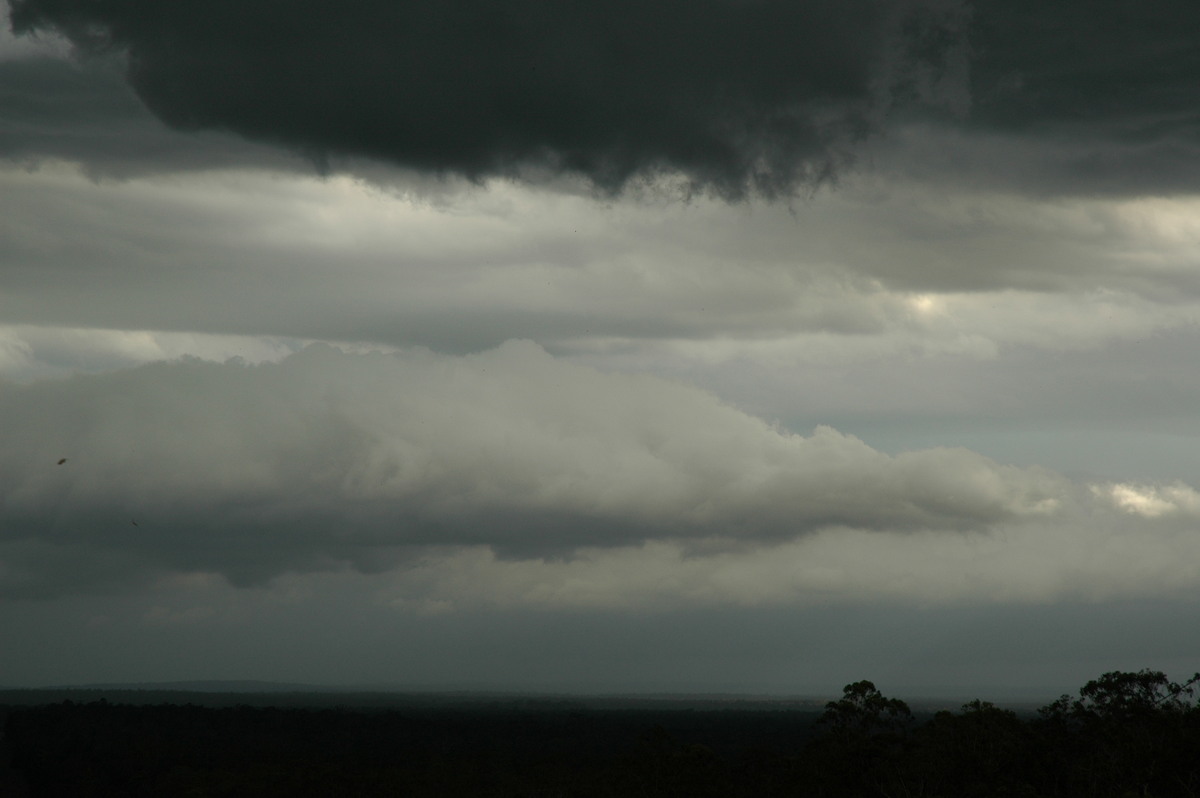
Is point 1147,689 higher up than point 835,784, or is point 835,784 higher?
point 1147,689

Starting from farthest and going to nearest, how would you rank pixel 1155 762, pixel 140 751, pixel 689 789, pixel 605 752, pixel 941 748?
pixel 605 752
pixel 140 751
pixel 689 789
pixel 941 748
pixel 1155 762

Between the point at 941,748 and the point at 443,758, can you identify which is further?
the point at 443,758

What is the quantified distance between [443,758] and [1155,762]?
124637 millimetres

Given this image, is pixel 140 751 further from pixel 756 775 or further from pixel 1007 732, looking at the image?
pixel 1007 732

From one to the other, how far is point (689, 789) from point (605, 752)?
118601 millimetres

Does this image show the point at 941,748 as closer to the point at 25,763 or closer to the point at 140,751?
the point at 140,751

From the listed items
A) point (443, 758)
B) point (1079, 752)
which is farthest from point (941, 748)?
point (443, 758)

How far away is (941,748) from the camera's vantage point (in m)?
69.0

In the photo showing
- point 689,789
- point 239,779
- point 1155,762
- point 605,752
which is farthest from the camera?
point 605,752

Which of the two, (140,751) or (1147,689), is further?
(140,751)

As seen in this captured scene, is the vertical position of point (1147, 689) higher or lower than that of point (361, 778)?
higher

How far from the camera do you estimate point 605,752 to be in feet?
641

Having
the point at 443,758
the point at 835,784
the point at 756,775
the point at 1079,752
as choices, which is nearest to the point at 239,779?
the point at 443,758

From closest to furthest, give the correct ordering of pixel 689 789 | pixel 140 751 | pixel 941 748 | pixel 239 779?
1. pixel 941 748
2. pixel 689 789
3. pixel 239 779
4. pixel 140 751
